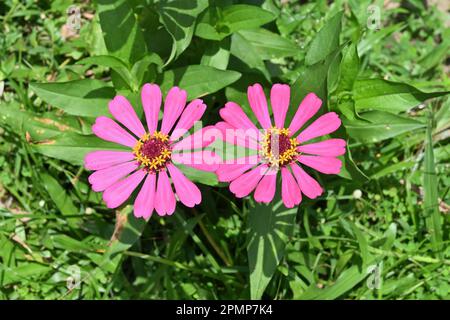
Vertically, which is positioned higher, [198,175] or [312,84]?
[312,84]

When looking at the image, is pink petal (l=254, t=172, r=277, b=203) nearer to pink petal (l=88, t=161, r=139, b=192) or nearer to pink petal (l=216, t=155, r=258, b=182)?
pink petal (l=216, t=155, r=258, b=182)

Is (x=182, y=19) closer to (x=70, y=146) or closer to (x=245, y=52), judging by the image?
(x=245, y=52)

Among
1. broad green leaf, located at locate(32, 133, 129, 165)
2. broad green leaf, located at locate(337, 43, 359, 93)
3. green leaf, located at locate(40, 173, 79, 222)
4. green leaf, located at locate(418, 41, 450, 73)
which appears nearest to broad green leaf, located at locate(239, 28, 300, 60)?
broad green leaf, located at locate(337, 43, 359, 93)

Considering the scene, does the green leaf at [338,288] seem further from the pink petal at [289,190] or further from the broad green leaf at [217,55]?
the broad green leaf at [217,55]

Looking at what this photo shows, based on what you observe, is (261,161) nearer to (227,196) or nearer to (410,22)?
(227,196)

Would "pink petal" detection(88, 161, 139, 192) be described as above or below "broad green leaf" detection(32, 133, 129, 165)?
below

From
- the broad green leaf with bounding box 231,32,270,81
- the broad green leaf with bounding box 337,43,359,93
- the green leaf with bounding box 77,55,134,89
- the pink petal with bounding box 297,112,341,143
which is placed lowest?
the pink petal with bounding box 297,112,341,143

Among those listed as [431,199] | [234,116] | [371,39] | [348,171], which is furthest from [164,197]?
[371,39]
